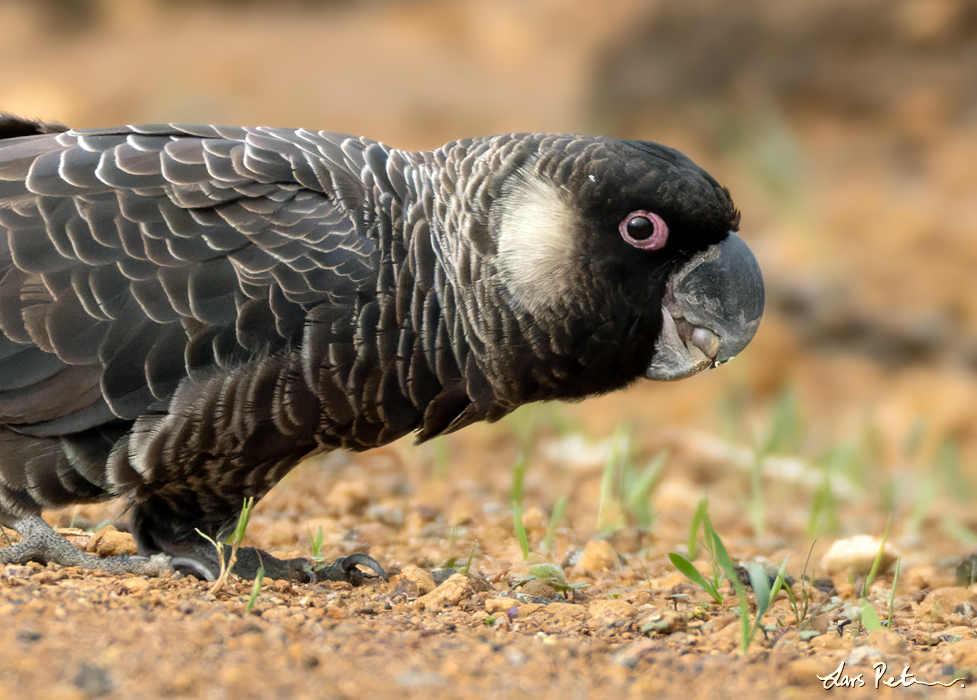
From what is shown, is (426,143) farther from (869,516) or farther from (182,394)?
(182,394)

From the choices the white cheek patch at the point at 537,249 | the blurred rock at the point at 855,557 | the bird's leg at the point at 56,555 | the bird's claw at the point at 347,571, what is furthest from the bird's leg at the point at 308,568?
the blurred rock at the point at 855,557

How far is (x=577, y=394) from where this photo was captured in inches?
163

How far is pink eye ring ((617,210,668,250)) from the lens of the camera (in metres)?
3.92

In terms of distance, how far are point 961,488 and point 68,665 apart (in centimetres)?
647

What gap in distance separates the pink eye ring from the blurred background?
1.86m

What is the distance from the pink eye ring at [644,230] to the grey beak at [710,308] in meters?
0.19

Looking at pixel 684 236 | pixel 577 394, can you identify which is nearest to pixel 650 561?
pixel 577 394

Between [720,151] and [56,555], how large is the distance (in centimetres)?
1115

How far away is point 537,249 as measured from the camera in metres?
3.91

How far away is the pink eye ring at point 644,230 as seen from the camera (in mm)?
3918

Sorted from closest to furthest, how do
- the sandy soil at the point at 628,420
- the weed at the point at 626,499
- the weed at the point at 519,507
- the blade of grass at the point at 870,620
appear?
the sandy soil at the point at 628,420 < the blade of grass at the point at 870,620 < the weed at the point at 519,507 < the weed at the point at 626,499

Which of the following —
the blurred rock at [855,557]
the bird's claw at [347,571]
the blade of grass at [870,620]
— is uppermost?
the bird's claw at [347,571]

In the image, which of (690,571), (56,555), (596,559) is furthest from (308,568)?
(690,571)

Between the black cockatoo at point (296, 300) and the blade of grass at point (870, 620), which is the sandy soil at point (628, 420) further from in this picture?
the black cockatoo at point (296, 300)
